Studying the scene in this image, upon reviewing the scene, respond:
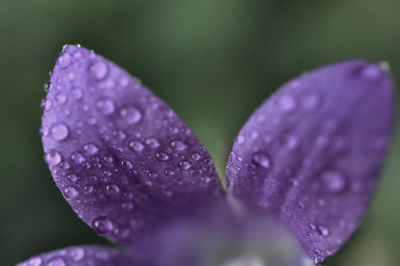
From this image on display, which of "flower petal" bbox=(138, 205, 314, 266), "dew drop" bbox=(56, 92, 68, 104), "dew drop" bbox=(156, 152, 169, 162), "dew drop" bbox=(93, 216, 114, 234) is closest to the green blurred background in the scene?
"flower petal" bbox=(138, 205, 314, 266)

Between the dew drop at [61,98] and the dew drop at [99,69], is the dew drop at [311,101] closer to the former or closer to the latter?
the dew drop at [99,69]

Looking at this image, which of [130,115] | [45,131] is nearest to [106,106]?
[130,115]

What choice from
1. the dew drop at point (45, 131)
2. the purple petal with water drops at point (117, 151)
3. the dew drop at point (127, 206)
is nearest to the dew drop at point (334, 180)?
the purple petal with water drops at point (117, 151)

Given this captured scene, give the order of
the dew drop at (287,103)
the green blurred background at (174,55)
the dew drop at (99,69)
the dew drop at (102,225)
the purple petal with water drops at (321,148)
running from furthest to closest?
the green blurred background at (174,55) → the dew drop at (102,225) → the dew drop at (99,69) → the dew drop at (287,103) → the purple petal with water drops at (321,148)

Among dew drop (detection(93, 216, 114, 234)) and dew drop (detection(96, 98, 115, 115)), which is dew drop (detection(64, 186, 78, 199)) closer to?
dew drop (detection(93, 216, 114, 234))

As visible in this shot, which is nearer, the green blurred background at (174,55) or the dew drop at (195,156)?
the dew drop at (195,156)
